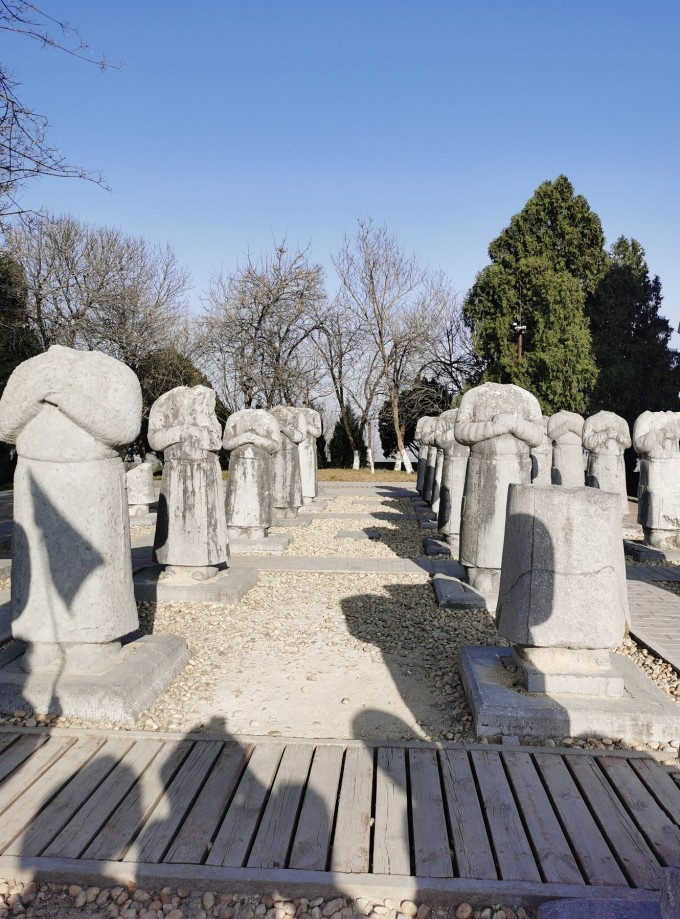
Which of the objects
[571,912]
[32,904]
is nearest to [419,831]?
[571,912]

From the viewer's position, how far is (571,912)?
2.56 meters

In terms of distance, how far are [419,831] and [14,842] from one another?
187cm

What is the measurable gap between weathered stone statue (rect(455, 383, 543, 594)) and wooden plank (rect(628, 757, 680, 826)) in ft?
11.6

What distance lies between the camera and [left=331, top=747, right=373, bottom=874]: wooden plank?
2.90 metres

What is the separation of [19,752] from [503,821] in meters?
2.74

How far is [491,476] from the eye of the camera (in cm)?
724

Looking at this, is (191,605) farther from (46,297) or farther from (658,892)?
(46,297)

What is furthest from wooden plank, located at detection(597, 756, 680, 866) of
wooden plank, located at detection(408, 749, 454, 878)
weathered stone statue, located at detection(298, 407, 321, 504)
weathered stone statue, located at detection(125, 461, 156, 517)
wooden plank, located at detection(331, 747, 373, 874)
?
weathered stone statue, located at detection(298, 407, 321, 504)

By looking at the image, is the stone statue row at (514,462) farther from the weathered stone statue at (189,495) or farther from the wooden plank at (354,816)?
the weathered stone statue at (189,495)

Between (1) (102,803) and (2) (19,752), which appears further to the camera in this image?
(2) (19,752)

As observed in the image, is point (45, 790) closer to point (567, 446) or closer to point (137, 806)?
point (137, 806)

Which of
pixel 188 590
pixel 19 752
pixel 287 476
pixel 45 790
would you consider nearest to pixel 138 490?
pixel 287 476

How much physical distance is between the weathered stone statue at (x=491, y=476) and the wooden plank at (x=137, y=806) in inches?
167

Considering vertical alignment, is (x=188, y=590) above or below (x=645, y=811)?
above
